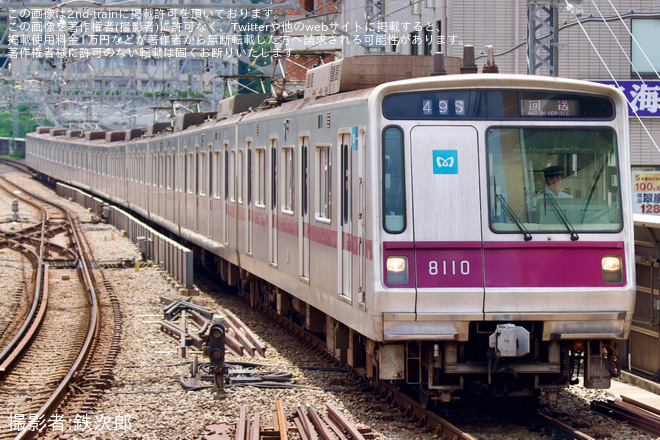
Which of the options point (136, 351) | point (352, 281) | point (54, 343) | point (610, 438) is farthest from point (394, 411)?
point (54, 343)

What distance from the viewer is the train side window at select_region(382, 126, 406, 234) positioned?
287 inches

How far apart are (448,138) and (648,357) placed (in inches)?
126

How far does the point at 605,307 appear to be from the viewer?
730cm

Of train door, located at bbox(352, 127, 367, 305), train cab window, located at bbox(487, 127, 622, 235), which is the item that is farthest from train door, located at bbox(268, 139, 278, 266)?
train cab window, located at bbox(487, 127, 622, 235)

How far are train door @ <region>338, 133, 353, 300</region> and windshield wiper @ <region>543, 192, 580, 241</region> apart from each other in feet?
5.23

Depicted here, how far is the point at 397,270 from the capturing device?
725cm

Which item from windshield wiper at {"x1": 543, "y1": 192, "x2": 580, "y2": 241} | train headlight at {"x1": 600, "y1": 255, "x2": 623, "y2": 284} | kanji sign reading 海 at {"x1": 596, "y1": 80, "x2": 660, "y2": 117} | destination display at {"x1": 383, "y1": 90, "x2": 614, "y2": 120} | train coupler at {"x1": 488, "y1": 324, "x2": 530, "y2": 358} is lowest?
train coupler at {"x1": 488, "y1": 324, "x2": 530, "y2": 358}

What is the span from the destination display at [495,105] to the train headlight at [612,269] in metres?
1.06

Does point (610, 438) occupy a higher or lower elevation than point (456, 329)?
lower

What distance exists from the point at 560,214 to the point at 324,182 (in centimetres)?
244

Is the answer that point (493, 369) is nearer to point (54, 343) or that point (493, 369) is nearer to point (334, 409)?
point (334, 409)

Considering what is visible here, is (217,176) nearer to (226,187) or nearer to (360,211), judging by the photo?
(226,187)

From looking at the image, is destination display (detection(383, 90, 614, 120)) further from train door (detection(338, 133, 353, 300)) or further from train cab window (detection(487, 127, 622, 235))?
train door (detection(338, 133, 353, 300))

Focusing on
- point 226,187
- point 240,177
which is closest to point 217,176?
point 226,187
